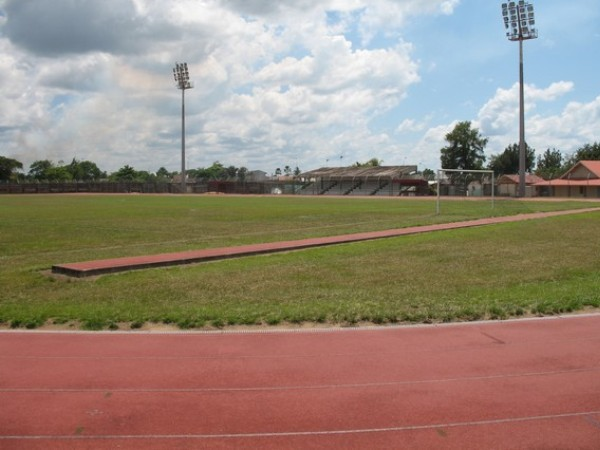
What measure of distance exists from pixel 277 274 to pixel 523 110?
195 feet

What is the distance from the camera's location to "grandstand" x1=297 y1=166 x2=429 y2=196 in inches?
3780

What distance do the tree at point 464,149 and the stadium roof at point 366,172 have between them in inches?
328

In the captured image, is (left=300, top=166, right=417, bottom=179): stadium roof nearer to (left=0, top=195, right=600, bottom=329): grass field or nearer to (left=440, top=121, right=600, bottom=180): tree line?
(left=440, top=121, right=600, bottom=180): tree line

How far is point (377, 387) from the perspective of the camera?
18.4 feet

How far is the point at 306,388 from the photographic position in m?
5.59

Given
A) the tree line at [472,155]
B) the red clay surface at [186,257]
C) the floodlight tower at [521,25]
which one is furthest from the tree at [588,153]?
the red clay surface at [186,257]

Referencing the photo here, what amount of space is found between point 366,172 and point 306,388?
102890 millimetres

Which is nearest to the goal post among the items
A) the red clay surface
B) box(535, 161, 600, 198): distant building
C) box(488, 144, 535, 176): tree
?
box(535, 161, 600, 198): distant building

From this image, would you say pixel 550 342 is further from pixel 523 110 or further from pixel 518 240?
pixel 523 110

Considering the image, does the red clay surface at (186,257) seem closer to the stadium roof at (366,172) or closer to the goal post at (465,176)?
the goal post at (465,176)

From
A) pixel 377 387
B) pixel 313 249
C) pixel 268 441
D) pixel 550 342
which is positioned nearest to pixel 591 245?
pixel 313 249

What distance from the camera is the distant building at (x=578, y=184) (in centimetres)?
7262

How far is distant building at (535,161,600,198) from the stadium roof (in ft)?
88.1

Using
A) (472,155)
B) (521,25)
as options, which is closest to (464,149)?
(472,155)
